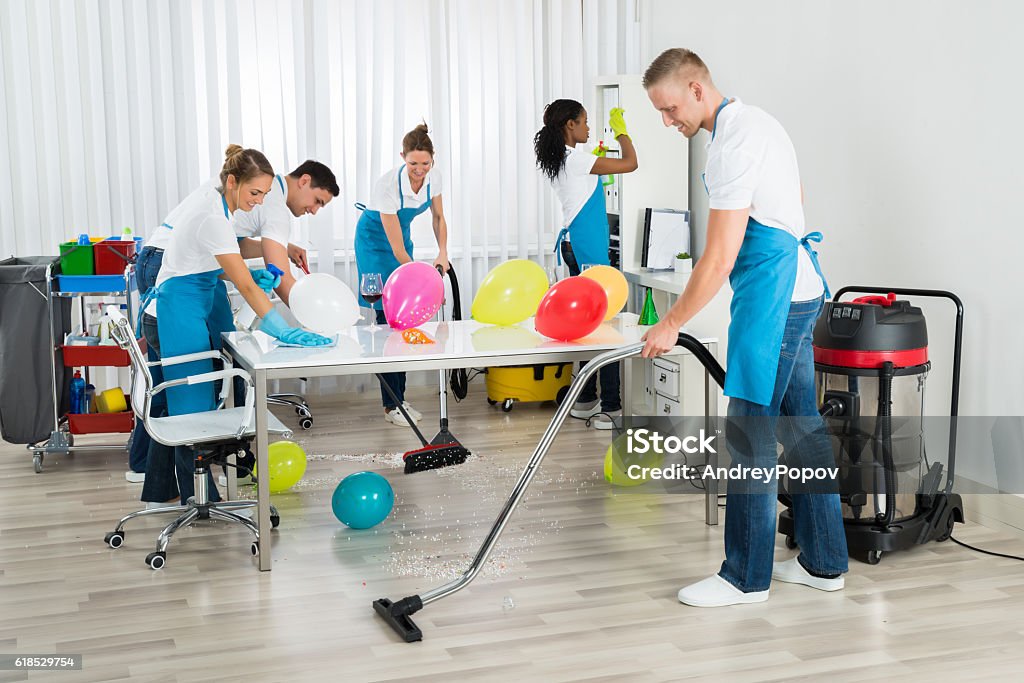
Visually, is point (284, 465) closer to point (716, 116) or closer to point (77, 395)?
point (77, 395)

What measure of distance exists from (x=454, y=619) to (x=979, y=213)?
229 cm

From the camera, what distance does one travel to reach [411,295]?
3.90 metres

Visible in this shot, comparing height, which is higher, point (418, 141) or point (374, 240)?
point (418, 141)

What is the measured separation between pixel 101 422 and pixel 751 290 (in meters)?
3.05

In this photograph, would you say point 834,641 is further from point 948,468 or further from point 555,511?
point 555,511

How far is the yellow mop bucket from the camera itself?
570 centimetres

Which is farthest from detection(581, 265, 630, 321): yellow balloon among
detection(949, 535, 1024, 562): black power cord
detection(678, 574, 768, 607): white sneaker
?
detection(949, 535, 1024, 562): black power cord

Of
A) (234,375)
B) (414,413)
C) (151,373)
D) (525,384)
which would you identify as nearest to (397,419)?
(414,413)

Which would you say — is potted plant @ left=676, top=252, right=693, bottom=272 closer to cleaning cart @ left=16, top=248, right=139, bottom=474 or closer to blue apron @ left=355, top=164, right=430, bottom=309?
blue apron @ left=355, top=164, right=430, bottom=309

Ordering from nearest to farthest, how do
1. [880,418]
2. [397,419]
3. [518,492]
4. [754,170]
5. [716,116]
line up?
[754,170]
[716,116]
[518,492]
[880,418]
[397,419]

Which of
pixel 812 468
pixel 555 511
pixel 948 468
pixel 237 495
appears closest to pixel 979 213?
pixel 948 468

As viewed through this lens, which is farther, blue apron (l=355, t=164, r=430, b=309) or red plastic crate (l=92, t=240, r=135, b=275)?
blue apron (l=355, t=164, r=430, b=309)

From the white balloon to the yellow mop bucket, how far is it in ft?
6.64

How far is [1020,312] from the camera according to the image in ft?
11.8
